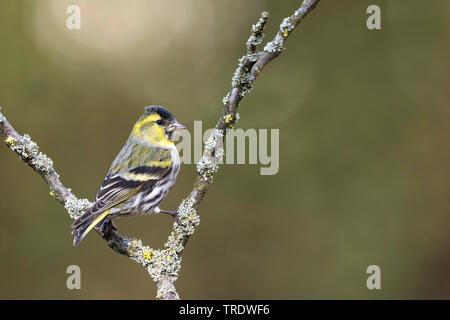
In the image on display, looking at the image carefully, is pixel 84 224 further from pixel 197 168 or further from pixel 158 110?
pixel 158 110

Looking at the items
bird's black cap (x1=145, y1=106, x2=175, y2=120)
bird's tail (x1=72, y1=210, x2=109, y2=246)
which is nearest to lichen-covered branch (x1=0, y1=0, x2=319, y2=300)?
bird's tail (x1=72, y1=210, x2=109, y2=246)

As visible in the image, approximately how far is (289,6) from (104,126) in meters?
2.89

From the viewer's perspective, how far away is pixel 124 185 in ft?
11.7

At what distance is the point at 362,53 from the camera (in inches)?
268

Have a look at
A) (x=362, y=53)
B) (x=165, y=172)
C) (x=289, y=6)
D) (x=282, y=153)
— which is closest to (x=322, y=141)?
(x=282, y=153)

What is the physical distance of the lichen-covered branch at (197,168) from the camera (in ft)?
8.82

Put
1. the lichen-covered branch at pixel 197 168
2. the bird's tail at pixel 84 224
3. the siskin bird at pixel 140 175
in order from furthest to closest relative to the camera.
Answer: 1. the siskin bird at pixel 140 175
2. the bird's tail at pixel 84 224
3. the lichen-covered branch at pixel 197 168

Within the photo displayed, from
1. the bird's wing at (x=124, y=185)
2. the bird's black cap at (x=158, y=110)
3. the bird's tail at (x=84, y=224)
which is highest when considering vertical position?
the bird's black cap at (x=158, y=110)

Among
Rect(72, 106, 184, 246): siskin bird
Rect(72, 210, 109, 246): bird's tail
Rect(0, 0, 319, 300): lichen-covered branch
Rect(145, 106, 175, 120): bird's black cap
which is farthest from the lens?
Rect(145, 106, 175, 120): bird's black cap

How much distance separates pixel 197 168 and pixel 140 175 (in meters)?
1.02

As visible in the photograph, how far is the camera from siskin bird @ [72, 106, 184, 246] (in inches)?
129

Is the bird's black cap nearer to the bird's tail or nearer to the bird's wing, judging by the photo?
the bird's wing

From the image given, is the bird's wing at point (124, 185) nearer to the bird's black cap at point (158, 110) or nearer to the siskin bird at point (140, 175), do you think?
the siskin bird at point (140, 175)

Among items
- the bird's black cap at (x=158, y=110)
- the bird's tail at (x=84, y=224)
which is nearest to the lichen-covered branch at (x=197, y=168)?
the bird's tail at (x=84, y=224)
